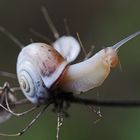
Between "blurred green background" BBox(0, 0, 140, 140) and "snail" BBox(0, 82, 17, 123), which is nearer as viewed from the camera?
"snail" BBox(0, 82, 17, 123)

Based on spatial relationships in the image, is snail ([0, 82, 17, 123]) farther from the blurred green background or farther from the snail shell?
the blurred green background

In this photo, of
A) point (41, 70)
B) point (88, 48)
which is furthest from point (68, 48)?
point (88, 48)

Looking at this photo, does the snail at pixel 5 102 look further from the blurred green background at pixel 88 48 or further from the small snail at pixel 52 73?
the blurred green background at pixel 88 48

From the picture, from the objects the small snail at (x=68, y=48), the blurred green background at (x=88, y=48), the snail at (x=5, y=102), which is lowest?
the snail at (x=5, y=102)

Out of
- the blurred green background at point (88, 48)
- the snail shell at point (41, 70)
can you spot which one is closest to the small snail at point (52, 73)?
the snail shell at point (41, 70)

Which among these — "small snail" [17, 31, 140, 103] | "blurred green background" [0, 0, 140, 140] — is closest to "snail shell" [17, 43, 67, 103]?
"small snail" [17, 31, 140, 103]

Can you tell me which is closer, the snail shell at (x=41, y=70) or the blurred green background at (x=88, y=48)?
the snail shell at (x=41, y=70)

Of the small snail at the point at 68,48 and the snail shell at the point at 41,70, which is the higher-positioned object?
the small snail at the point at 68,48

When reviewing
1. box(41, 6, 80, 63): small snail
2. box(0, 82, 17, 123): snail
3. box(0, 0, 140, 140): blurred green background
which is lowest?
box(0, 82, 17, 123): snail
